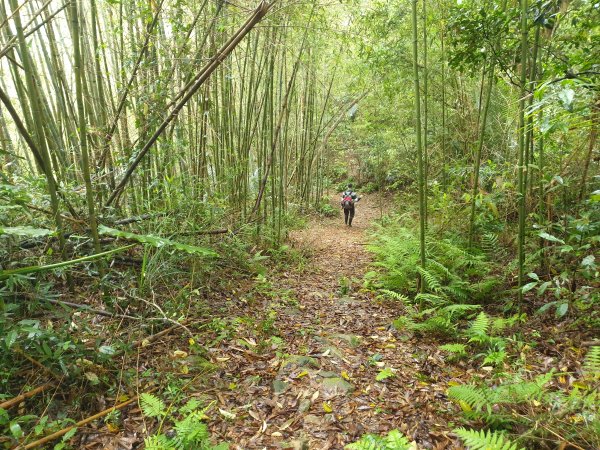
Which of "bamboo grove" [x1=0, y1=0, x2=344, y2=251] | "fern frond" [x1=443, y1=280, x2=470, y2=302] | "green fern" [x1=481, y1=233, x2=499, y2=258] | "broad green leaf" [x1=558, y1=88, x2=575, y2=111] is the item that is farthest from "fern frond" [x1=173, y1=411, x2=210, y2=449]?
"green fern" [x1=481, y1=233, x2=499, y2=258]

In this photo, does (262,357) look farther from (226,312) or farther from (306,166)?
(306,166)

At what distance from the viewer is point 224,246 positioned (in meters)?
3.72

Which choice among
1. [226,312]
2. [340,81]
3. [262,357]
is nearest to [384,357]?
[262,357]

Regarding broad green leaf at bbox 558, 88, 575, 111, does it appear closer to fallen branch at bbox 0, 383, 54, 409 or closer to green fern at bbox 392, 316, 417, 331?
green fern at bbox 392, 316, 417, 331

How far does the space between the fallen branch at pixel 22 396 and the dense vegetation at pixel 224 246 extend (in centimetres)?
3

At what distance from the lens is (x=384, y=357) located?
2.45 m

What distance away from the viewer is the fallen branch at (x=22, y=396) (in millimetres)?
1491

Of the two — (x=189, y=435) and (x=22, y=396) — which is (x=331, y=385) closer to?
(x=189, y=435)

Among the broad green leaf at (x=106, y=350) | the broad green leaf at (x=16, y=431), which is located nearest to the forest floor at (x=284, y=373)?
the broad green leaf at (x=106, y=350)

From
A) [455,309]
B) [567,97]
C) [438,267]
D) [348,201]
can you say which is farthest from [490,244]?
[348,201]

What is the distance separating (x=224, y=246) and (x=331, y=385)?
2.11 m

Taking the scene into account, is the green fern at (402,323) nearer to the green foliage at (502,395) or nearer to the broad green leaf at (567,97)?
the green foliage at (502,395)

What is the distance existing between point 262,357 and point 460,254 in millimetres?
2334

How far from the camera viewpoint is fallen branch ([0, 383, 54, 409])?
→ 4.89ft
